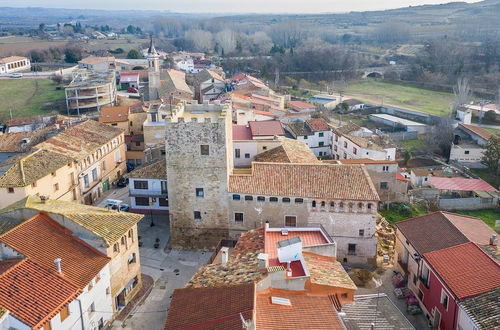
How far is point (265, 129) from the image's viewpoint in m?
50.2

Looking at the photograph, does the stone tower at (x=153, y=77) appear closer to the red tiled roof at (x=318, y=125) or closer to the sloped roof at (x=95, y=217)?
the red tiled roof at (x=318, y=125)

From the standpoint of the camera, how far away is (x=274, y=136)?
48375 millimetres

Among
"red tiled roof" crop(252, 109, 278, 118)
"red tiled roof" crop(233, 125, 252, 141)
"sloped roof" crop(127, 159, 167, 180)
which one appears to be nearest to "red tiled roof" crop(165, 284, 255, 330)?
"sloped roof" crop(127, 159, 167, 180)

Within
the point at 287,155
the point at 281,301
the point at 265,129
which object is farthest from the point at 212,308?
the point at 265,129

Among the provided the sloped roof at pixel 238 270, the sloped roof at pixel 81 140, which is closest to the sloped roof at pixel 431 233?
the sloped roof at pixel 238 270

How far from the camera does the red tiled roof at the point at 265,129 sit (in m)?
49.0

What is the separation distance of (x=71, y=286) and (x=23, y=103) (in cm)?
7571

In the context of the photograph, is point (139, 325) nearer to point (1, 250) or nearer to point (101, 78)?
point (1, 250)

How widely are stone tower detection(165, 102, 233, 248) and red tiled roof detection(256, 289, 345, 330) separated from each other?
12789mm

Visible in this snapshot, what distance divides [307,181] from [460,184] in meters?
27.1

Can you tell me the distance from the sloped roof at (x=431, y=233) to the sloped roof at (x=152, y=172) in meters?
19.9

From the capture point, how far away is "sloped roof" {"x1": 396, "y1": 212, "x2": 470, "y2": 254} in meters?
29.0

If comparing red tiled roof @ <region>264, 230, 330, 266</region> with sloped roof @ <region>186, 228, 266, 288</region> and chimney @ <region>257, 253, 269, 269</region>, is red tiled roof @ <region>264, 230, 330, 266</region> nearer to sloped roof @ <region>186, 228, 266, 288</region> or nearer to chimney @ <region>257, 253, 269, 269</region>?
sloped roof @ <region>186, 228, 266, 288</region>

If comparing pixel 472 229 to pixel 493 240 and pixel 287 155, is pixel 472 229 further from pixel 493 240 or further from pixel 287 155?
pixel 287 155
